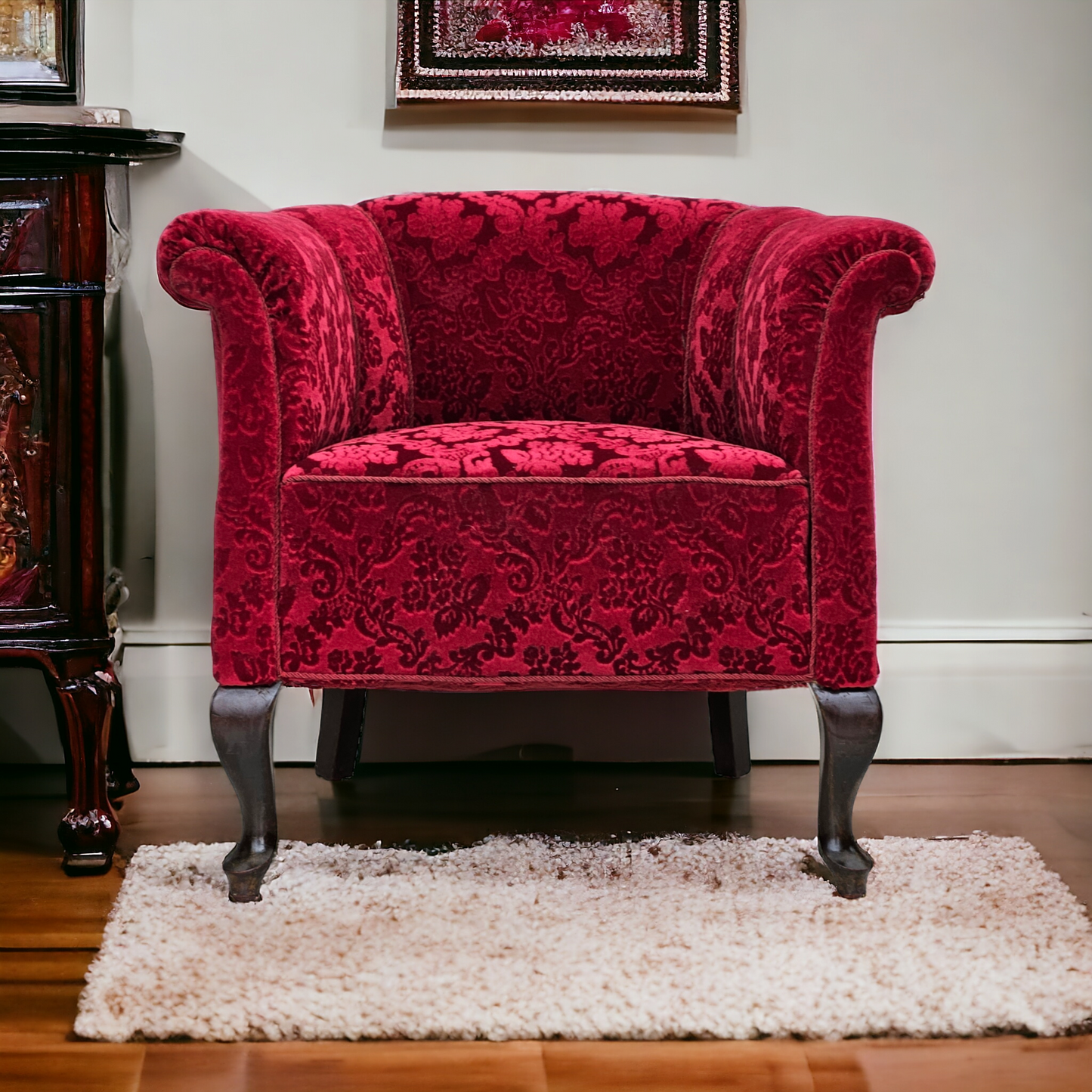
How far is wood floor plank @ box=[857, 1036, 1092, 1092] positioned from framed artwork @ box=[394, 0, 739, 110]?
57.2 inches

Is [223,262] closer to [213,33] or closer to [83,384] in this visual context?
[83,384]

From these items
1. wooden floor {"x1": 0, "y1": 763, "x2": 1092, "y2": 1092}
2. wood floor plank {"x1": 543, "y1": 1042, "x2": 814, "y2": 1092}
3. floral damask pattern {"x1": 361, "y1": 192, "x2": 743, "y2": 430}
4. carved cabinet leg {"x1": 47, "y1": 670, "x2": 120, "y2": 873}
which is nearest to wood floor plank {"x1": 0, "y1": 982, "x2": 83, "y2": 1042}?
wooden floor {"x1": 0, "y1": 763, "x2": 1092, "y2": 1092}

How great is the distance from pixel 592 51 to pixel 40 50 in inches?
35.4

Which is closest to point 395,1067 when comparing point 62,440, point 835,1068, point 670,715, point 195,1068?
point 195,1068

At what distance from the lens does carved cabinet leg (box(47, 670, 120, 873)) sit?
1354mm

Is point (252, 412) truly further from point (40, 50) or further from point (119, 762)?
point (40, 50)

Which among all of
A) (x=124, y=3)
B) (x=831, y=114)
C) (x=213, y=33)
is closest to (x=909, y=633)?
(x=831, y=114)

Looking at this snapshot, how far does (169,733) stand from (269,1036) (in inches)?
37.4

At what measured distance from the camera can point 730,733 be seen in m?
1.69

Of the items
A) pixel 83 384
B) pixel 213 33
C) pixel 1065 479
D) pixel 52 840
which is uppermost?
pixel 213 33

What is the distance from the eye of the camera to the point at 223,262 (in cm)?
116

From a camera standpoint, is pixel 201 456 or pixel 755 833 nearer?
pixel 755 833

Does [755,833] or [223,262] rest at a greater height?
[223,262]

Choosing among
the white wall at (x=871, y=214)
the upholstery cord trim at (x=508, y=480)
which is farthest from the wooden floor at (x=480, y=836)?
the upholstery cord trim at (x=508, y=480)
